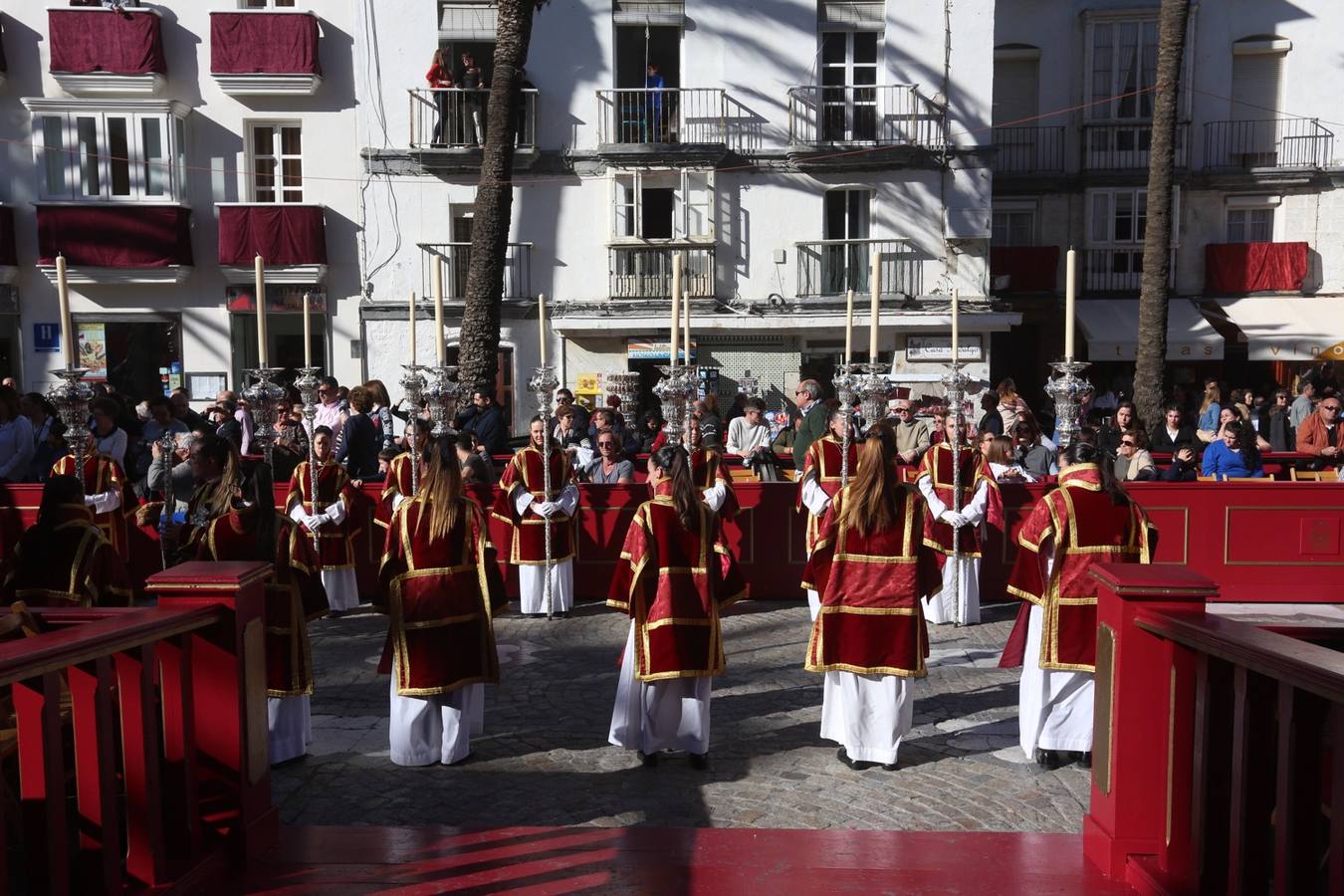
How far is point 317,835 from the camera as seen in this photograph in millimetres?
5004

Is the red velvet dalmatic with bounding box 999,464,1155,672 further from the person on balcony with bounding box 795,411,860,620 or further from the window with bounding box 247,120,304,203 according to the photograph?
the window with bounding box 247,120,304,203

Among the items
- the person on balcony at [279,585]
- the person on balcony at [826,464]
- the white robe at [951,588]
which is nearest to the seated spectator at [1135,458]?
the white robe at [951,588]

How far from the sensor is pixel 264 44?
21.3 meters

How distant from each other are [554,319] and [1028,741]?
16.7m

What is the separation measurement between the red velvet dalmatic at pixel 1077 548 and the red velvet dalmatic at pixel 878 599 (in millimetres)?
687

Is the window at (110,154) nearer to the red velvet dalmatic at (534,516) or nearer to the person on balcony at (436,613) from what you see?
the red velvet dalmatic at (534,516)

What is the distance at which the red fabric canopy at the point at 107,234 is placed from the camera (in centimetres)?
2106

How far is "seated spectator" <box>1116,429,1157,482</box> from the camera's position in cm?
1091

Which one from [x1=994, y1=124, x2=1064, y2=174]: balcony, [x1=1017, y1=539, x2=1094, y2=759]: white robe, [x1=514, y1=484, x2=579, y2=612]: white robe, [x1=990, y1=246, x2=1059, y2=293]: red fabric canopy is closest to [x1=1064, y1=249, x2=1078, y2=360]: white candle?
[x1=1017, y1=539, x2=1094, y2=759]: white robe

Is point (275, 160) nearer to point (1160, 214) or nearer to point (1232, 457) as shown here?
point (1160, 214)

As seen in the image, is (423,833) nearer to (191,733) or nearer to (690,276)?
(191,733)

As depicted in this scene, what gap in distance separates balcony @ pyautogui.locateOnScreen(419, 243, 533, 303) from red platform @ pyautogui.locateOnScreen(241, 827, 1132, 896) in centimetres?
1823

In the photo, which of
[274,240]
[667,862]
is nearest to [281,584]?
[667,862]

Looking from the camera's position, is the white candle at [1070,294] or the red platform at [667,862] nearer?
the red platform at [667,862]
